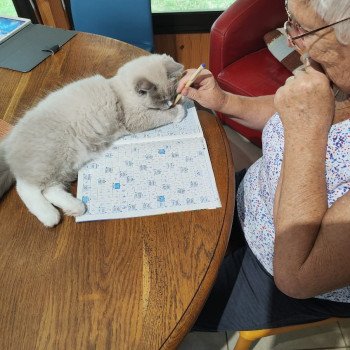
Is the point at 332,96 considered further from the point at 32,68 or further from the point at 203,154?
the point at 32,68

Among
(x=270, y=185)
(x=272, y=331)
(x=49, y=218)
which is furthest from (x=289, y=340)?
(x=49, y=218)

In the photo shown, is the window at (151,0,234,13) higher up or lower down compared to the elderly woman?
lower down

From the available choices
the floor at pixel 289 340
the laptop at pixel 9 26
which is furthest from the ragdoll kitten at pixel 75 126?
the floor at pixel 289 340

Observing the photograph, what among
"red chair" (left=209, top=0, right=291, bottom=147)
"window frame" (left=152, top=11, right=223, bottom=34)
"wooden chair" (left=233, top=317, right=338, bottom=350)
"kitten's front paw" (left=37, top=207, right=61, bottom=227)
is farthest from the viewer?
"window frame" (left=152, top=11, right=223, bottom=34)

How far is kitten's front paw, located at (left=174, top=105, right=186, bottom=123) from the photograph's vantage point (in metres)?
0.91

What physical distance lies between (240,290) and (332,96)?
0.51 m

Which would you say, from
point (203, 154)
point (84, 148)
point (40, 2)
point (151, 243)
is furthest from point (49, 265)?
point (40, 2)

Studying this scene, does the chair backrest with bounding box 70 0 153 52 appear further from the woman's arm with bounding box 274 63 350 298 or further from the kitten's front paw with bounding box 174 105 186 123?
the woman's arm with bounding box 274 63 350 298

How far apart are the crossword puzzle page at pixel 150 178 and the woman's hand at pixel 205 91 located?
0.39ft

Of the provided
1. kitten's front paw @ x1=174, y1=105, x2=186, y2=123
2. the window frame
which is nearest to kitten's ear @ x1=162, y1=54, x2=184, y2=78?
kitten's front paw @ x1=174, y1=105, x2=186, y2=123

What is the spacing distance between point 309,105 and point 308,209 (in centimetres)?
20

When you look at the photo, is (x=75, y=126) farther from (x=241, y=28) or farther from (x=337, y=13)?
(x=241, y=28)

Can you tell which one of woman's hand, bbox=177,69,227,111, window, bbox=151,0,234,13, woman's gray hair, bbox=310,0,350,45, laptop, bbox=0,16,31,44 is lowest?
window, bbox=151,0,234,13

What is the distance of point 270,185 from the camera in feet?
2.44
